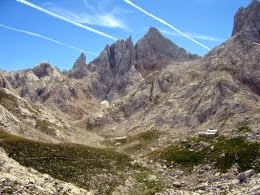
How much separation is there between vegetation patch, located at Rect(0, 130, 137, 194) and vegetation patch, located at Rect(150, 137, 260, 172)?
15.7 m

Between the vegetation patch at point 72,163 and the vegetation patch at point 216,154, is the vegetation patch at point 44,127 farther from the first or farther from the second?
the vegetation patch at point 72,163

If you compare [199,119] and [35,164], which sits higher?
[199,119]

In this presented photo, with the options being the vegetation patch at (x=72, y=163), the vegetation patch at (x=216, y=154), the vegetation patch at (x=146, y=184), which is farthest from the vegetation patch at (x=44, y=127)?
the vegetation patch at (x=146, y=184)

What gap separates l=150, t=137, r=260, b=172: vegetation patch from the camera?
8629 centimetres

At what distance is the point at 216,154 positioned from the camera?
9431cm

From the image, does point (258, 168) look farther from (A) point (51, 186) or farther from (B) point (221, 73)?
(B) point (221, 73)

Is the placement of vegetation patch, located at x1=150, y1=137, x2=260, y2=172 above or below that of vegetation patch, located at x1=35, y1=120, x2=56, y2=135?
below

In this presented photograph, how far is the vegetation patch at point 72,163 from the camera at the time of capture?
7044cm

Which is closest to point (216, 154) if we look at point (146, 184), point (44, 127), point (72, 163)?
point (146, 184)

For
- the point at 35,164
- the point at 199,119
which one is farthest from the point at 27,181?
the point at 199,119

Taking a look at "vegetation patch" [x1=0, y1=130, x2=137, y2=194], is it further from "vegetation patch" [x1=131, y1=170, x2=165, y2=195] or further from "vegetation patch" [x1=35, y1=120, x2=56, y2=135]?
"vegetation patch" [x1=35, y1=120, x2=56, y2=135]

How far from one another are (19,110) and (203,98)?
76.2 m

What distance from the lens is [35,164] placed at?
70.9m

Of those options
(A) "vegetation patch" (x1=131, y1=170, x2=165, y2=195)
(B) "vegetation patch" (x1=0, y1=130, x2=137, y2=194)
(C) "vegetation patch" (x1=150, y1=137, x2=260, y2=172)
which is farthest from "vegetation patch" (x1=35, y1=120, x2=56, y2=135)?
(A) "vegetation patch" (x1=131, y1=170, x2=165, y2=195)
